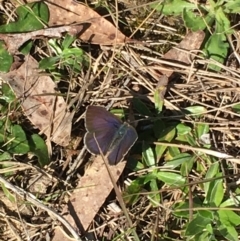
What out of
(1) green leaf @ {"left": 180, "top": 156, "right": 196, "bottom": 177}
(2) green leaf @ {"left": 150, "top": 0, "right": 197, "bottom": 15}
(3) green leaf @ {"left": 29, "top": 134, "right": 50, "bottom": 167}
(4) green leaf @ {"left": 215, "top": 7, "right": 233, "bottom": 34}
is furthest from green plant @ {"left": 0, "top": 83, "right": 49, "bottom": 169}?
(4) green leaf @ {"left": 215, "top": 7, "right": 233, "bottom": 34}

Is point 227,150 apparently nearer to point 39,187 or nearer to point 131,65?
point 131,65

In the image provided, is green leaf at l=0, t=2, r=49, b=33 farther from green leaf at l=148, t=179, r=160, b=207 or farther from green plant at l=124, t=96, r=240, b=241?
green leaf at l=148, t=179, r=160, b=207

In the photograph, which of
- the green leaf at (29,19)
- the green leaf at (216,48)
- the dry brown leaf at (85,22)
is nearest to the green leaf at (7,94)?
the green leaf at (29,19)

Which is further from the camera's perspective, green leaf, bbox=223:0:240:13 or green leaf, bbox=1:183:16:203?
green leaf, bbox=223:0:240:13

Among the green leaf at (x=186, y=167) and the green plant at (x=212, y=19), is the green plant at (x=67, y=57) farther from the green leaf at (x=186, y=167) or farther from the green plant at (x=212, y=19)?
the green leaf at (x=186, y=167)

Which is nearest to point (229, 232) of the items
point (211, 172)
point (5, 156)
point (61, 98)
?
point (211, 172)

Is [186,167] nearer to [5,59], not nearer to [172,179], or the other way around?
[172,179]

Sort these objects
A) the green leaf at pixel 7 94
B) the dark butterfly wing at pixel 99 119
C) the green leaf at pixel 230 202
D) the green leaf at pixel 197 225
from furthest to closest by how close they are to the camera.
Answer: the green leaf at pixel 7 94, the green leaf at pixel 230 202, the green leaf at pixel 197 225, the dark butterfly wing at pixel 99 119
